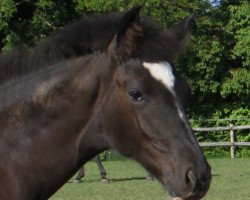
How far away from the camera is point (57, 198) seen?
12258 mm

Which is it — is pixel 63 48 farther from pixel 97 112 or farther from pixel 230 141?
pixel 230 141

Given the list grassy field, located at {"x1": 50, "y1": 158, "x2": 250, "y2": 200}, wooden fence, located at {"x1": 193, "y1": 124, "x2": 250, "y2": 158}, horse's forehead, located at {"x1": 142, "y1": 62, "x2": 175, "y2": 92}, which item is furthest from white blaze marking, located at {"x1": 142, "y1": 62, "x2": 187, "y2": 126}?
wooden fence, located at {"x1": 193, "y1": 124, "x2": 250, "y2": 158}

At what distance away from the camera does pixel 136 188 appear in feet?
46.0

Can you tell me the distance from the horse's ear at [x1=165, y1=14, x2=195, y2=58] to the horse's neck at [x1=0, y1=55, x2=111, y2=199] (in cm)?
46

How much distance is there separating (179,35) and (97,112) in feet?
2.29

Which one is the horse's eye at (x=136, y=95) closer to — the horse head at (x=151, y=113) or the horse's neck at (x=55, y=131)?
the horse head at (x=151, y=113)

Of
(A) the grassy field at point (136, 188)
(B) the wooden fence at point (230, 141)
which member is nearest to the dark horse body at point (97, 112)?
(A) the grassy field at point (136, 188)

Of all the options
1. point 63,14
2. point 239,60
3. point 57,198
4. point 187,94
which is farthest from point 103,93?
point 239,60

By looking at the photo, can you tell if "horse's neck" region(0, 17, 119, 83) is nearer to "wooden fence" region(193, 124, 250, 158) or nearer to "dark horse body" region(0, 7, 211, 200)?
"dark horse body" region(0, 7, 211, 200)

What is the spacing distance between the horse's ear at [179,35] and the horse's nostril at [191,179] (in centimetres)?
75

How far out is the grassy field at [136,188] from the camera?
40.7 feet

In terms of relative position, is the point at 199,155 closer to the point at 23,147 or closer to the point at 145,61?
the point at 145,61

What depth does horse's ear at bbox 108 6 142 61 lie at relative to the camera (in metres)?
3.48

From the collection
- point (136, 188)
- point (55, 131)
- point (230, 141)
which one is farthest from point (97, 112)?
point (230, 141)
